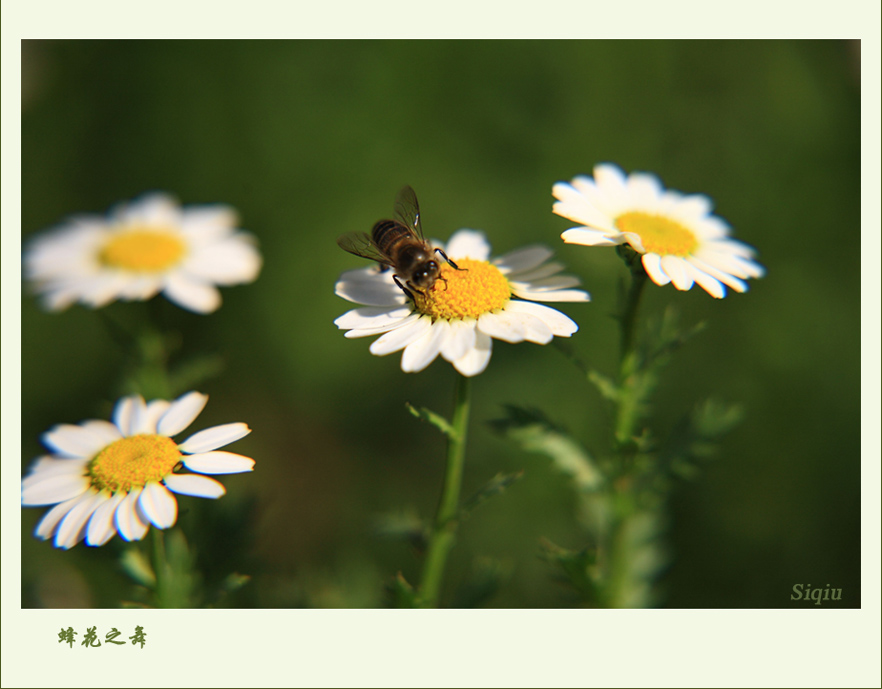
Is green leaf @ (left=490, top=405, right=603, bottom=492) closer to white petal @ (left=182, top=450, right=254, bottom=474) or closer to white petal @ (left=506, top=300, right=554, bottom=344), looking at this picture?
white petal @ (left=506, top=300, right=554, bottom=344)

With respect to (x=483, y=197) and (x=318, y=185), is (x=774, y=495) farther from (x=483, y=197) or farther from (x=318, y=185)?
(x=318, y=185)

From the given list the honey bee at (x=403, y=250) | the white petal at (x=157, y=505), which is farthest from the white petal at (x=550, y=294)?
the white petal at (x=157, y=505)

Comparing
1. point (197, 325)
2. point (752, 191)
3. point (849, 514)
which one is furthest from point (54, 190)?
point (849, 514)

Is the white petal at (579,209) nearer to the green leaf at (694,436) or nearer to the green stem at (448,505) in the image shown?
the green stem at (448,505)

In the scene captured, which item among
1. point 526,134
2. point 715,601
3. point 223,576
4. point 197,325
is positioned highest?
point 526,134

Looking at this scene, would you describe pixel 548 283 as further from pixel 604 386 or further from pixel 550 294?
pixel 604 386
